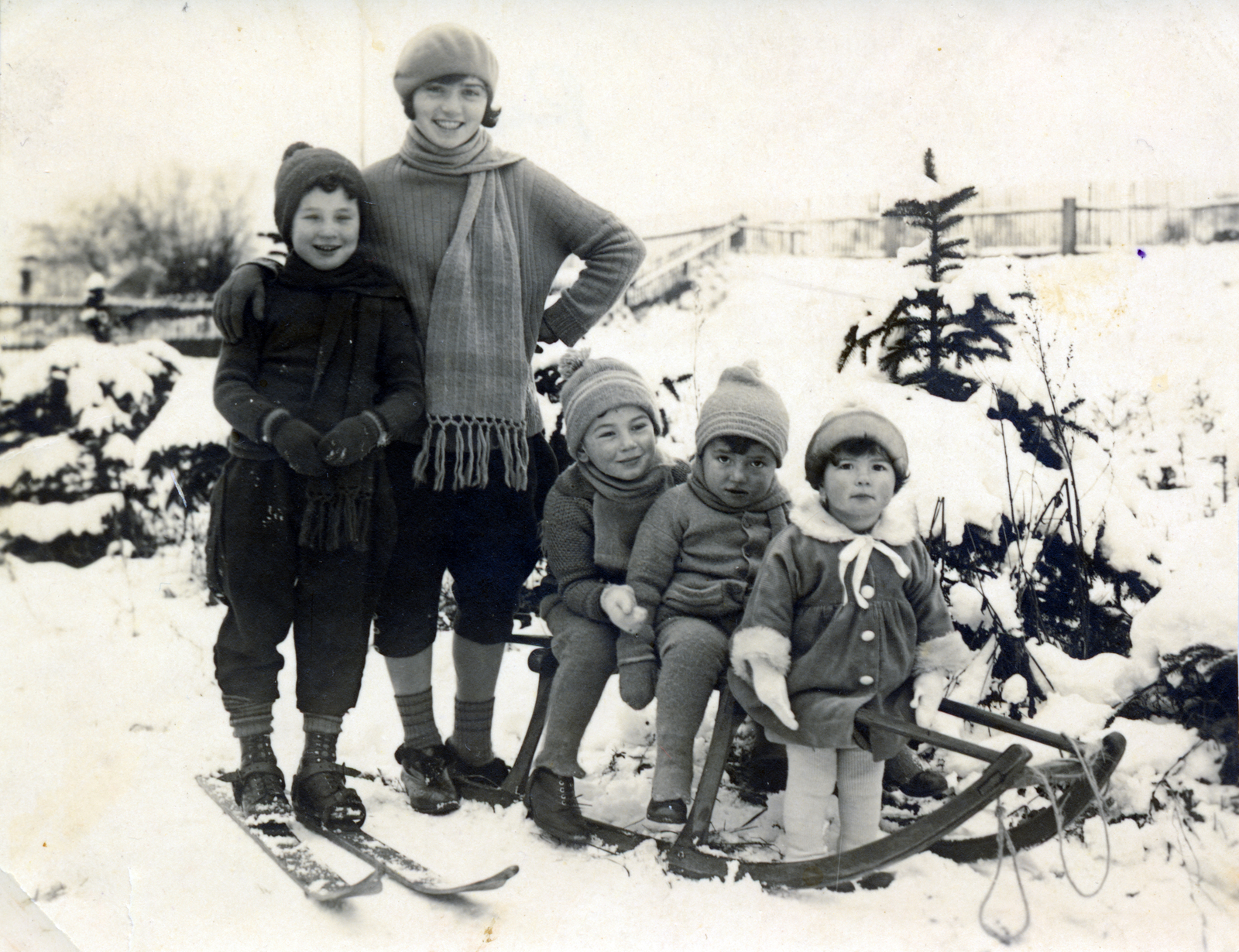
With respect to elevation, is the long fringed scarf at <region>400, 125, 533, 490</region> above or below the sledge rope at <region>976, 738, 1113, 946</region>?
above

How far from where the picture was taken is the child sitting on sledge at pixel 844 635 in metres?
2.11

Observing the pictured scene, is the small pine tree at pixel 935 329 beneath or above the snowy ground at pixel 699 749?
above

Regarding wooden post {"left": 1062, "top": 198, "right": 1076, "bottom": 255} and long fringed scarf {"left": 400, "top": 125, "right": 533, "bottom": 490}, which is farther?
wooden post {"left": 1062, "top": 198, "right": 1076, "bottom": 255}

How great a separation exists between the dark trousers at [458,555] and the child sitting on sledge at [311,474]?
4.0 inches

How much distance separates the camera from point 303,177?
2.35 meters

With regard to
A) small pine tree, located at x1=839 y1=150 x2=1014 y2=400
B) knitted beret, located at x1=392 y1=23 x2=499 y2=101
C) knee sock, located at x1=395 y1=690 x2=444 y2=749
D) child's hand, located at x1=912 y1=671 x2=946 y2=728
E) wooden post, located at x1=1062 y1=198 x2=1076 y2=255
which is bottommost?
knee sock, located at x1=395 y1=690 x2=444 y2=749

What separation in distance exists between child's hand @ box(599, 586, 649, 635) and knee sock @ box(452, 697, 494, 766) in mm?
586

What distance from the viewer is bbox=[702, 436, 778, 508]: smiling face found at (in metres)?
2.33

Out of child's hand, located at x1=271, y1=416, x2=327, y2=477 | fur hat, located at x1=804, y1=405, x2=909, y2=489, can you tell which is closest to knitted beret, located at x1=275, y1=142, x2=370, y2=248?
child's hand, located at x1=271, y1=416, x2=327, y2=477

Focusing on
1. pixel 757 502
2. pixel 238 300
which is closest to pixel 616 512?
pixel 757 502

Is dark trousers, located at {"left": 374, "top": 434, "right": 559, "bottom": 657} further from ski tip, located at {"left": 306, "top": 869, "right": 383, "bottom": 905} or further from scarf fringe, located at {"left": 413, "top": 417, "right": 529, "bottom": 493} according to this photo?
ski tip, located at {"left": 306, "top": 869, "right": 383, "bottom": 905}

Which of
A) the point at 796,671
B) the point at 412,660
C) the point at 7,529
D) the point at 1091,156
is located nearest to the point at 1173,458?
the point at 1091,156

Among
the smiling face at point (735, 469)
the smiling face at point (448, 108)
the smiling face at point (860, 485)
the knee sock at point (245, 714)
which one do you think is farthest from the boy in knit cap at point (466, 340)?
the smiling face at point (860, 485)

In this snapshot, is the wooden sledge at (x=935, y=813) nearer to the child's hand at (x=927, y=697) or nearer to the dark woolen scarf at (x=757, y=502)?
the child's hand at (x=927, y=697)
